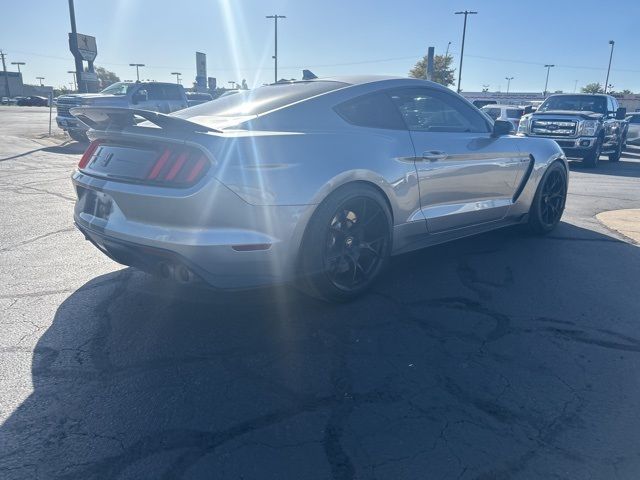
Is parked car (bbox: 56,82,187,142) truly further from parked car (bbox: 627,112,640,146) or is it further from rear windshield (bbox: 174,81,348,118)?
parked car (bbox: 627,112,640,146)

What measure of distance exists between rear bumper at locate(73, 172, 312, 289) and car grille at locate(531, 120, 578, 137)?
1246 cm

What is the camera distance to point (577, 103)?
1490 cm

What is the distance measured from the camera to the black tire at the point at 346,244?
11.5 feet

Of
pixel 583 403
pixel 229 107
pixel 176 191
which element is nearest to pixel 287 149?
pixel 176 191

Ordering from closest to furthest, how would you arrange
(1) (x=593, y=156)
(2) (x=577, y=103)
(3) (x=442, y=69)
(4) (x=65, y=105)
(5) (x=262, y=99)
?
(5) (x=262, y=99) < (1) (x=593, y=156) < (2) (x=577, y=103) < (4) (x=65, y=105) < (3) (x=442, y=69)

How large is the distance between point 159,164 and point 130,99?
15358 millimetres

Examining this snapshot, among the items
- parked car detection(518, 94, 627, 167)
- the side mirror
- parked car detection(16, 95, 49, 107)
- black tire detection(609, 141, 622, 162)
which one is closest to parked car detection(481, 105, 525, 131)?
black tire detection(609, 141, 622, 162)

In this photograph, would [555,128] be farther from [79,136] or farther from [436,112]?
[79,136]

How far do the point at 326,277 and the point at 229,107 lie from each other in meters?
1.55

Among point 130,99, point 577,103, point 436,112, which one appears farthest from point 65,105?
point 436,112

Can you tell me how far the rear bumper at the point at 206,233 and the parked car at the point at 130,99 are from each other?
14746 millimetres

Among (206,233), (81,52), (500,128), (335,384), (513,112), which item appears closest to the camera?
(335,384)

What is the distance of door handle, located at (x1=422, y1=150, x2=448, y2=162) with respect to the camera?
165 inches

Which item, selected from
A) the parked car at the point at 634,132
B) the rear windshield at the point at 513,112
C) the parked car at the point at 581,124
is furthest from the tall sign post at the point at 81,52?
the parked car at the point at 634,132
